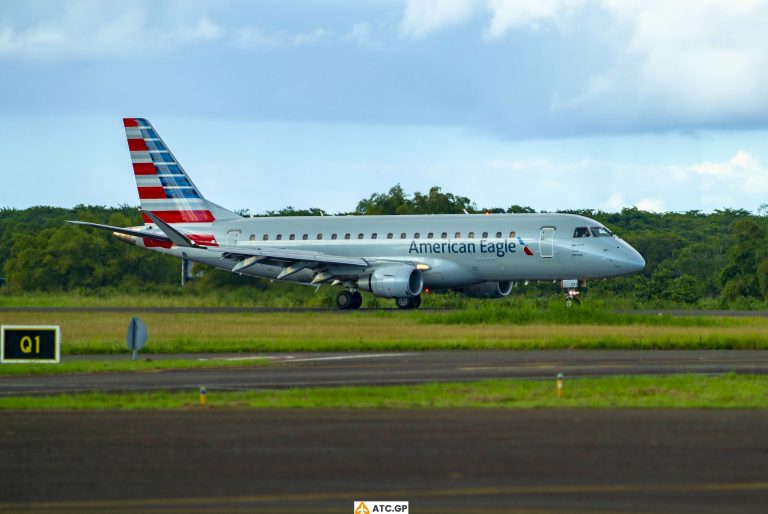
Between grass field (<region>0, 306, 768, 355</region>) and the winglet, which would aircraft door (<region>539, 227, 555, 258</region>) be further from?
the winglet

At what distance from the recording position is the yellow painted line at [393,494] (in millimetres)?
12430

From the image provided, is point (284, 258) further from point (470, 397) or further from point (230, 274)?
point (470, 397)

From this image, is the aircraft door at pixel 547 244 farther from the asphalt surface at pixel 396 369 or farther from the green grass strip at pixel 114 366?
the green grass strip at pixel 114 366

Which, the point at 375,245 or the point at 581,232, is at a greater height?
the point at 581,232

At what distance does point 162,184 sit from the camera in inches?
2309

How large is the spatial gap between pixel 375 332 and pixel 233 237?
2048 centimetres

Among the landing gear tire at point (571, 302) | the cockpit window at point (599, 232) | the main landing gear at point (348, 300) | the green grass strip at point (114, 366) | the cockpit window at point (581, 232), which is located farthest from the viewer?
the main landing gear at point (348, 300)

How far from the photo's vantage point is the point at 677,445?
15664mm

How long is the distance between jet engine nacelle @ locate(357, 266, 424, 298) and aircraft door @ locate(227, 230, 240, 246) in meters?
8.45

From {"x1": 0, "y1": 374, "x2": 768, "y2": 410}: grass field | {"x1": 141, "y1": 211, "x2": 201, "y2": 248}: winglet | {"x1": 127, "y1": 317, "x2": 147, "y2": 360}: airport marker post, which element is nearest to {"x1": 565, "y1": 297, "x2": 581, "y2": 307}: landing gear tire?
{"x1": 141, "y1": 211, "x2": 201, "y2": 248}: winglet

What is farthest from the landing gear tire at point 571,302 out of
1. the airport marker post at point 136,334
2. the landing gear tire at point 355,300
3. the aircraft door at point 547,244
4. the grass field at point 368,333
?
the airport marker post at point 136,334

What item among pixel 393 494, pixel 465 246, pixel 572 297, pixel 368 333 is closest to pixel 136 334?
pixel 368 333

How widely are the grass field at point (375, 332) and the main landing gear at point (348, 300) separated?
4.77 metres

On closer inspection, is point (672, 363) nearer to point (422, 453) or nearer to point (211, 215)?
point (422, 453)
